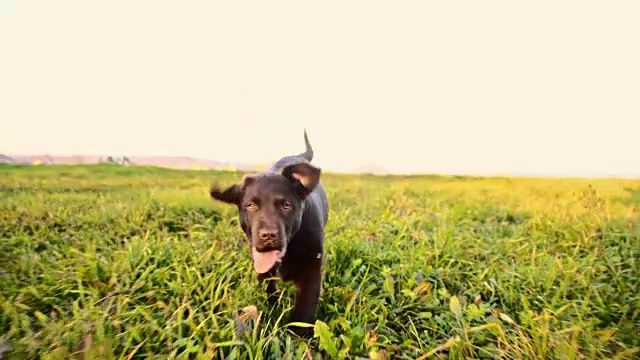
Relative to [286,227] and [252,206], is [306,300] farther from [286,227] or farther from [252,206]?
[252,206]

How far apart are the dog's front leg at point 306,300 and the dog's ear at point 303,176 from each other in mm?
675

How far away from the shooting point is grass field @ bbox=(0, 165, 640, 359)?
9.76 feet

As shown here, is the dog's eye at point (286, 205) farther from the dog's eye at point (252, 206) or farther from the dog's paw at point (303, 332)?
the dog's paw at point (303, 332)

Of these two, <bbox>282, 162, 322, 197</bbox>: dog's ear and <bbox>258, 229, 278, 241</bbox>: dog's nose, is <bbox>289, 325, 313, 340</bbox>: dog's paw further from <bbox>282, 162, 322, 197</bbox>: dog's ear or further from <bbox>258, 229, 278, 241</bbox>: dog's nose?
<bbox>282, 162, 322, 197</bbox>: dog's ear

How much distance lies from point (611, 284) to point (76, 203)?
7821 millimetres

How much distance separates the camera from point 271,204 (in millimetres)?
3689

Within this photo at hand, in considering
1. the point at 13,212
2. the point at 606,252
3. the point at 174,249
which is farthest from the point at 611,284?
the point at 13,212

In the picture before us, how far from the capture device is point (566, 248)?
5.86 metres

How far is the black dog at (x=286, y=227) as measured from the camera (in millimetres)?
3543

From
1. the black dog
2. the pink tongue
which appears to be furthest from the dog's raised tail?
the pink tongue

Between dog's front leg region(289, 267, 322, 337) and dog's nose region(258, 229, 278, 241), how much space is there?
24.1 inches

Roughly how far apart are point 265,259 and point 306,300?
1.66ft

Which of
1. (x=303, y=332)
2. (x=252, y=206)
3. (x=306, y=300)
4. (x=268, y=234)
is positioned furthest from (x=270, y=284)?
(x=268, y=234)

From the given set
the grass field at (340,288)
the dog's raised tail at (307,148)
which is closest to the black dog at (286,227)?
the grass field at (340,288)
